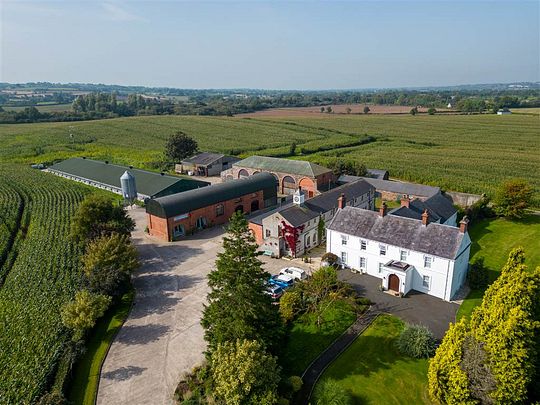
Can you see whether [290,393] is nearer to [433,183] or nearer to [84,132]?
[433,183]

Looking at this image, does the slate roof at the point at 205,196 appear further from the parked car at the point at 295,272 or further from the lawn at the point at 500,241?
the lawn at the point at 500,241

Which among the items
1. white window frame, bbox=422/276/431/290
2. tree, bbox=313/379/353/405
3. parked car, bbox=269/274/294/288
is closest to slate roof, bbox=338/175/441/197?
white window frame, bbox=422/276/431/290

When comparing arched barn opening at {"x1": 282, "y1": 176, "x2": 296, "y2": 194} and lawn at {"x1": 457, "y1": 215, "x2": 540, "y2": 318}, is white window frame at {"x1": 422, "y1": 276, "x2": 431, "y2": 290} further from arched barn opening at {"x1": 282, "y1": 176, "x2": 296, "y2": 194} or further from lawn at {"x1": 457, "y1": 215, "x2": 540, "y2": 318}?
arched barn opening at {"x1": 282, "y1": 176, "x2": 296, "y2": 194}

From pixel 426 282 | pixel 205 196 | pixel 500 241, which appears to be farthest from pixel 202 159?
pixel 426 282

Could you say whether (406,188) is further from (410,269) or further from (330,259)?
(410,269)

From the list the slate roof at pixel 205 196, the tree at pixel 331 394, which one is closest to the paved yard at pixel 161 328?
the slate roof at pixel 205 196

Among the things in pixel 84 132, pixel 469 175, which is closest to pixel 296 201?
pixel 469 175
